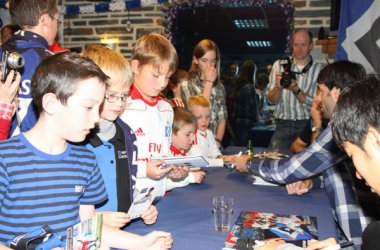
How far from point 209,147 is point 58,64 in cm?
227

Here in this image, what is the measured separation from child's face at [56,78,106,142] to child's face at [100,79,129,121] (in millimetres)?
382

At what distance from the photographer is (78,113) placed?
130 cm

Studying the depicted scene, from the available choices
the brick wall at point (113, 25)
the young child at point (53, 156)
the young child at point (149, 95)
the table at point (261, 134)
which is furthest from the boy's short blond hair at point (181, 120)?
the table at point (261, 134)

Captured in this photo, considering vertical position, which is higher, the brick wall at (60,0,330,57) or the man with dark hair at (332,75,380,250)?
the brick wall at (60,0,330,57)

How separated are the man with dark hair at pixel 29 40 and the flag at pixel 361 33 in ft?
9.76

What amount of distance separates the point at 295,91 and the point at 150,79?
252 cm

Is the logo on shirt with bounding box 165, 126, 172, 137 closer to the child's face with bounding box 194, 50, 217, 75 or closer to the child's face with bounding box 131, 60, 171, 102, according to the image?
the child's face with bounding box 131, 60, 171, 102

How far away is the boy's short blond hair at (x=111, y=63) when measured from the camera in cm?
174

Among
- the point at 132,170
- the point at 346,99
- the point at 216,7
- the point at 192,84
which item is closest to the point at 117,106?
the point at 132,170

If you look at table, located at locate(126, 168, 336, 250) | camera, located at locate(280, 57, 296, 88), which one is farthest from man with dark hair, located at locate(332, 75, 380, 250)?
camera, located at locate(280, 57, 296, 88)

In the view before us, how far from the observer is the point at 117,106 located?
1.72m

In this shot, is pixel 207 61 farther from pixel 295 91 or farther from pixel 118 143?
pixel 118 143

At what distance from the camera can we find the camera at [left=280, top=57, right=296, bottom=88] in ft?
13.9

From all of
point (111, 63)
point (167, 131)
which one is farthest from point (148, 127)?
point (111, 63)
